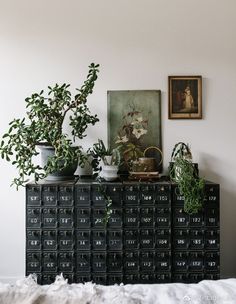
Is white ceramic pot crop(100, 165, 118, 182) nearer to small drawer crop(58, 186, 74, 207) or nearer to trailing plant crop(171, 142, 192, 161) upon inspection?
small drawer crop(58, 186, 74, 207)

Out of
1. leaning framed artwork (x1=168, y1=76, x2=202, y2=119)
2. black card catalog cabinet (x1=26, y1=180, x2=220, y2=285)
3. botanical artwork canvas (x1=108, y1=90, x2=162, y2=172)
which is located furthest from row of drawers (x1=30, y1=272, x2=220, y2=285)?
leaning framed artwork (x1=168, y1=76, x2=202, y2=119)

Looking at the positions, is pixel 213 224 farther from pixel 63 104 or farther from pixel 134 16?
pixel 134 16

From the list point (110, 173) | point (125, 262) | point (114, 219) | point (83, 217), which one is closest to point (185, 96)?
point (110, 173)

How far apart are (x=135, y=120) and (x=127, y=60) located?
51 centimetres

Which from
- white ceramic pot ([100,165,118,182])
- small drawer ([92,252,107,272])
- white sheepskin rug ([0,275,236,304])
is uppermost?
white ceramic pot ([100,165,118,182])

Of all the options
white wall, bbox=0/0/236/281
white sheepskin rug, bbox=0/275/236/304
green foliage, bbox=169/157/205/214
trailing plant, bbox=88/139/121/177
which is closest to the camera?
white sheepskin rug, bbox=0/275/236/304

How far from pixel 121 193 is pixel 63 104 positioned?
78 cm

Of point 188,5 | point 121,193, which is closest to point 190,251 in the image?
point 121,193

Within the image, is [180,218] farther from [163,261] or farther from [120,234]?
[120,234]

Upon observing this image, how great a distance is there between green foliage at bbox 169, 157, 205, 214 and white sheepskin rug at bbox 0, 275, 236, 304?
97 cm

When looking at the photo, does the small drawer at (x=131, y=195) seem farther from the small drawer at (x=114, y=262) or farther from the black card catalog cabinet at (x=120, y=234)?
the small drawer at (x=114, y=262)

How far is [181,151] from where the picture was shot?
8.89 ft

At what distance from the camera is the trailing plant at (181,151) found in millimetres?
2652

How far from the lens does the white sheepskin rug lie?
1225 mm
